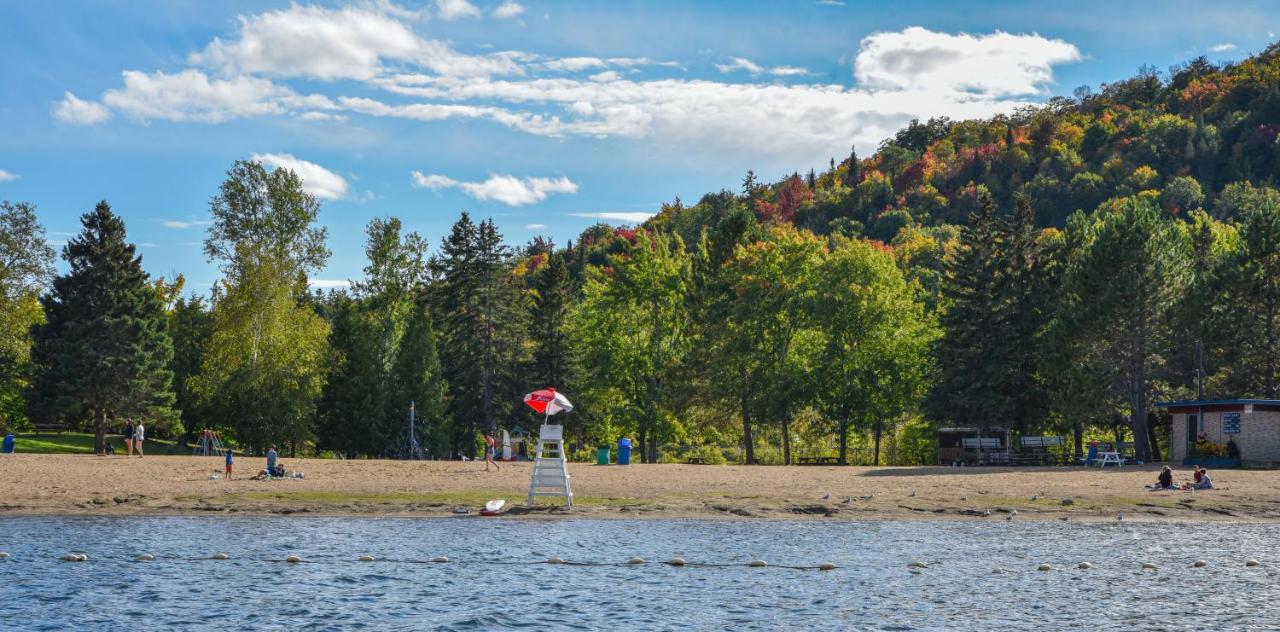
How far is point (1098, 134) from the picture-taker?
19762 cm

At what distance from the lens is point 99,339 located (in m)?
64.5

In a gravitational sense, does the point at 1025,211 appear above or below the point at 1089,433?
above

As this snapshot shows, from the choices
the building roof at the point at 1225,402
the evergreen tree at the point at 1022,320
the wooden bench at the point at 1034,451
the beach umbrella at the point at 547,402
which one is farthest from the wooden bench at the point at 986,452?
the beach umbrella at the point at 547,402

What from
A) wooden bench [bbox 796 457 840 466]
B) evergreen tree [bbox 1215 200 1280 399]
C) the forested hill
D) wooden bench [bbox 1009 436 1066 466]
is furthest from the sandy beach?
the forested hill

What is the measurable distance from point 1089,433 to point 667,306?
106 ft

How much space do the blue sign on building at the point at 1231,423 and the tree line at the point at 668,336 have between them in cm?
503

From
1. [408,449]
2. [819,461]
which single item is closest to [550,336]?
[408,449]

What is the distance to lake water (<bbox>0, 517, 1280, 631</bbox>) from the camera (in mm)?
22281

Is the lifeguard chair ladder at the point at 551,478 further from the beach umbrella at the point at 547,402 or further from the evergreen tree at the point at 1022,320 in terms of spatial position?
the evergreen tree at the point at 1022,320

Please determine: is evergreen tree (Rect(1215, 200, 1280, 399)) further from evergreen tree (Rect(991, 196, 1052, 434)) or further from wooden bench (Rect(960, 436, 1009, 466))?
wooden bench (Rect(960, 436, 1009, 466))

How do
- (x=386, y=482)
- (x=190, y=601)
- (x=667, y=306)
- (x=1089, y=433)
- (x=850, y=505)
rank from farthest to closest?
1. (x=1089, y=433)
2. (x=667, y=306)
3. (x=386, y=482)
4. (x=850, y=505)
5. (x=190, y=601)

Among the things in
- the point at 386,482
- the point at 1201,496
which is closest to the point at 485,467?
the point at 386,482

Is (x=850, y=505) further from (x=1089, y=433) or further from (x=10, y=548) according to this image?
(x=1089, y=433)

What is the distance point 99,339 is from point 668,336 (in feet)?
114
